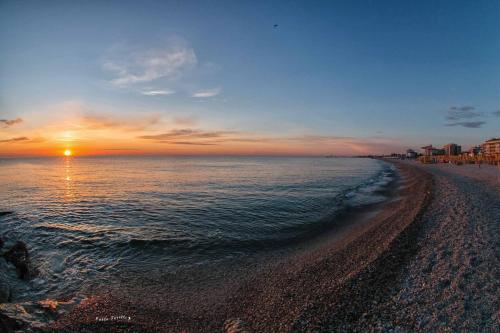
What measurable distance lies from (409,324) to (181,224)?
49.2 ft

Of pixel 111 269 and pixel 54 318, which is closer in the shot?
pixel 54 318

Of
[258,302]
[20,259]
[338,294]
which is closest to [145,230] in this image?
[20,259]

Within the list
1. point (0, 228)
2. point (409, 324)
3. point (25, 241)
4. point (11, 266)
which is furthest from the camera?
point (0, 228)

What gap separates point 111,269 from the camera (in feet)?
36.5

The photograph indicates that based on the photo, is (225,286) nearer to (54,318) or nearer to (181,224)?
(54,318)

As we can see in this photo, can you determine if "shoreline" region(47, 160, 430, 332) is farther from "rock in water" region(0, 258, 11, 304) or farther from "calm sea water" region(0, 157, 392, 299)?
"rock in water" region(0, 258, 11, 304)

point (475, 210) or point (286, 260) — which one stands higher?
point (475, 210)

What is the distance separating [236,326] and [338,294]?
3049 millimetres

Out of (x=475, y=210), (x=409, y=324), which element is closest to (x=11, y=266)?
(x=409, y=324)

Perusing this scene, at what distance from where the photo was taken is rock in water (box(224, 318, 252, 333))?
6618mm

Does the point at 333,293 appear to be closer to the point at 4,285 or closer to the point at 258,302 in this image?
the point at 258,302

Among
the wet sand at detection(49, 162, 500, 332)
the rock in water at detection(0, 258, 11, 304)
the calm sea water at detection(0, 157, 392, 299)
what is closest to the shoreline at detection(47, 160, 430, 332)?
the wet sand at detection(49, 162, 500, 332)

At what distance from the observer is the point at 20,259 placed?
1172 cm

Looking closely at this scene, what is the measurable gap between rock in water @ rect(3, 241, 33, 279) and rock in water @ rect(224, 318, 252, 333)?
29.7 ft
